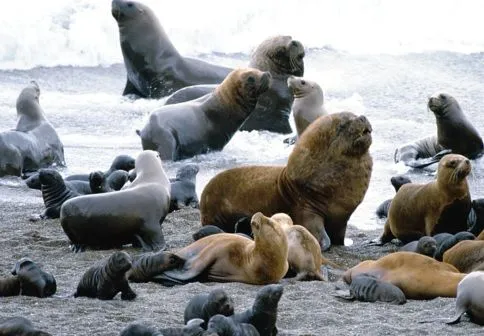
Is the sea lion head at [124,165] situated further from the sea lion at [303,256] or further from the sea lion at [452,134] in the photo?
the sea lion at [303,256]

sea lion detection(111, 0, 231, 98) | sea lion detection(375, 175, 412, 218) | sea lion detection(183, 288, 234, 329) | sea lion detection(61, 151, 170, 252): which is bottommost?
sea lion detection(111, 0, 231, 98)

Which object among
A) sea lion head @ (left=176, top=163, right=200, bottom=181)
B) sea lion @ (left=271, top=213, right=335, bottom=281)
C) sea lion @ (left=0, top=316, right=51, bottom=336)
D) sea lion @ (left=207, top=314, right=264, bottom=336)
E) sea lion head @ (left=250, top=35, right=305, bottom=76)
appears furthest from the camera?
sea lion head @ (left=250, top=35, right=305, bottom=76)

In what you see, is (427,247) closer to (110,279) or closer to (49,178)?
(110,279)

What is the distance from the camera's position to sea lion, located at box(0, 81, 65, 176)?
12.0 meters

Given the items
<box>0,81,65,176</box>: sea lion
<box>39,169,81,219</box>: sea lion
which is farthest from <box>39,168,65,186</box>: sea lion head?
<box>0,81,65,176</box>: sea lion

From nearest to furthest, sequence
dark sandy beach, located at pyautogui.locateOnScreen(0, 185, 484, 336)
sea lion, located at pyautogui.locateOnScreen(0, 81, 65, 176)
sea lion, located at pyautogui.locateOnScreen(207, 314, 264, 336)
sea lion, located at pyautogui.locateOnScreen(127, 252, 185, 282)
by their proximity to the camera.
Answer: sea lion, located at pyautogui.locateOnScreen(207, 314, 264, 336)
dark sandy beach, located at pyautogui.locateOnScreen(0, 185, 484, 336)
sea lion, located at pyautogui.locateOnScreen(127, 252, 185, 282)
sea lion, located at pyautogui.locateOnScreen(0, 81, 65, 176)

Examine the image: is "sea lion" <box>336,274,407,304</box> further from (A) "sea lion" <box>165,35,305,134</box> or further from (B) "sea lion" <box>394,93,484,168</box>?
(A) "sea lion" <box>165,35,305,134</box>

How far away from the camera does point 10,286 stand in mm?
6785

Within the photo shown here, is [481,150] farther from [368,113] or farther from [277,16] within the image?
[277,16]

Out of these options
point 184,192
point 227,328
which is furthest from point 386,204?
point 227,328

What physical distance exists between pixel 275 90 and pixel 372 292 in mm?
8411

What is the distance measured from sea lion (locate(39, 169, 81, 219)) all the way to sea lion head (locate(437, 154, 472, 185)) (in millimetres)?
2853

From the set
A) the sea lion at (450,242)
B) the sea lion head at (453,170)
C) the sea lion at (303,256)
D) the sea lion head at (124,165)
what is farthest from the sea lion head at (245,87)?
the sea lion at (303,256)

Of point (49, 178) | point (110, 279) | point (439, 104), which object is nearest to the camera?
point (110, 279)
